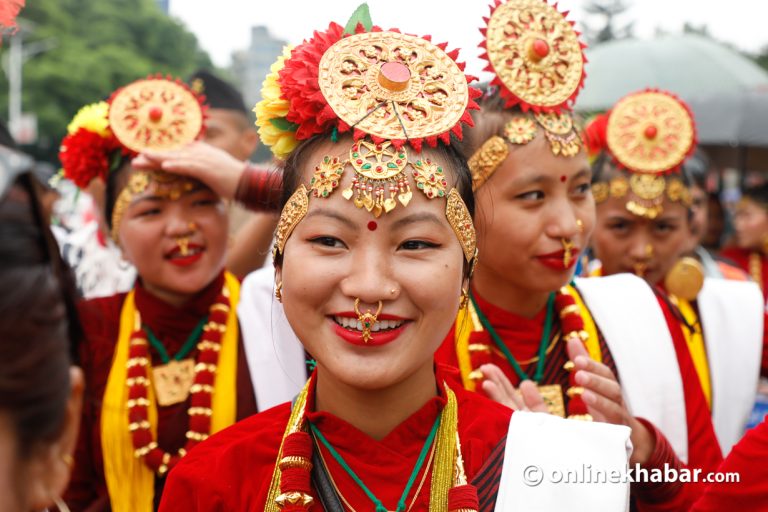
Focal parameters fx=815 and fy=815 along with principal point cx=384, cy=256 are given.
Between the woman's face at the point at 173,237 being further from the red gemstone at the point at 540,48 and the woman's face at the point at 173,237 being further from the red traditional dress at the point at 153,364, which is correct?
the red gemstone at the point at 540,48

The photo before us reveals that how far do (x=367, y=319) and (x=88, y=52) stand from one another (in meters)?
44.0

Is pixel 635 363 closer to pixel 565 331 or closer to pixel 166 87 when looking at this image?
pixel 565 331

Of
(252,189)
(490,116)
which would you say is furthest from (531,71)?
(252,189)

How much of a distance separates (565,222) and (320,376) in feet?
3.38

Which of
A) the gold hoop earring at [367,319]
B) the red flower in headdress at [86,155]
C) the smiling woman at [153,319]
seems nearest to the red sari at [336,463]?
the gold hoop earring at [367,319]

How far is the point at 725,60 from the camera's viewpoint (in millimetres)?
10039

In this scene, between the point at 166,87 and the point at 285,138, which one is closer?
the point at 285,138

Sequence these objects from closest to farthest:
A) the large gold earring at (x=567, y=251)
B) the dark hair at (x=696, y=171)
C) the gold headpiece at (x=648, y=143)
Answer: the large gold earring at (x=567, y=251) < the gold headpiece at (x=648, y=143) < the dark hair at (x=696, y=171)

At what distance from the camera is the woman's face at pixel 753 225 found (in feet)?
23.4

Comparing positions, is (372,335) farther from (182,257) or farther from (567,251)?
(182,257)

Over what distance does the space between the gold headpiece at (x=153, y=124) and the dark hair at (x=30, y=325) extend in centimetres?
187

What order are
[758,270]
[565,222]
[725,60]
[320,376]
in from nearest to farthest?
1. [320,376]
2. [565,222]
3. [758,270]
4. [725,60]

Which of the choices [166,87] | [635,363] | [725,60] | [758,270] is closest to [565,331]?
[635,363]

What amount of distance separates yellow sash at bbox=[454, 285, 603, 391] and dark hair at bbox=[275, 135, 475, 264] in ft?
2.20
